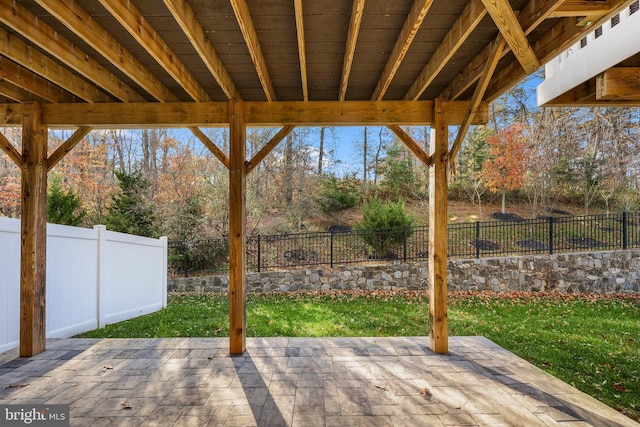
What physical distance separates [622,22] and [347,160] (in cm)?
1194

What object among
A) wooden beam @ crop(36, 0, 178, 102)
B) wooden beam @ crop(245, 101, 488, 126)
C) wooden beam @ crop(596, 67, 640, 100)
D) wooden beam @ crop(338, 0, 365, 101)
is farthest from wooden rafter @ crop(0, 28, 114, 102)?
wooden beam @ crop(596, 67, 640, 100)

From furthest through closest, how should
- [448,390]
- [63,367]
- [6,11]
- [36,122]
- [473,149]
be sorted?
[473,149] → [36,122] → [63,367] → [448,390] → [6,11]

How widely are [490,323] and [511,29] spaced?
4.46 metres

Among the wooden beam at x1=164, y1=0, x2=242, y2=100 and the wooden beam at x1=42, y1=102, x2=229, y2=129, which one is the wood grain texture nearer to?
the wooden beam at x1=42, y1=102, x2=229, y2=129

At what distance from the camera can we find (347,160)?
14.8 metres

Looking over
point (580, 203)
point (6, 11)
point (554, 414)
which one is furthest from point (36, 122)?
point (580, 203)

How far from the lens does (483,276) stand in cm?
811

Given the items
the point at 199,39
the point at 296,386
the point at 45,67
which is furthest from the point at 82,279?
the point at 199,39

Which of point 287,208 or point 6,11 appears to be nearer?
point 6,11

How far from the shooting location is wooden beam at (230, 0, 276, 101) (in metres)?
2.28

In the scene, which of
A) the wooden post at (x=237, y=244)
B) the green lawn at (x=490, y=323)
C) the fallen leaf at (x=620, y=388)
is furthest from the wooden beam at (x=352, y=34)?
the fallen leaf at (x=620, y=388)

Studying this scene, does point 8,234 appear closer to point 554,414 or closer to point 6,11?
point 6,11

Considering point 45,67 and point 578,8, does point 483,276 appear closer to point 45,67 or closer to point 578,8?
point 578,8

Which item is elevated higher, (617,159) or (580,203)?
(617,159)
